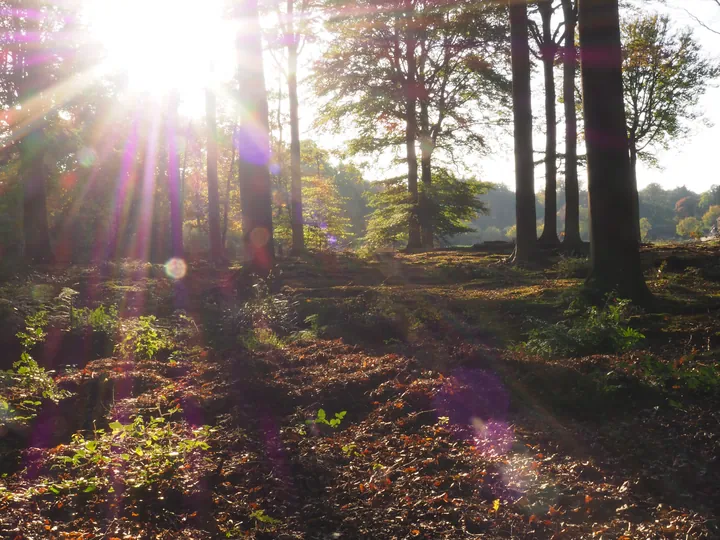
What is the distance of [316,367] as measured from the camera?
17.1ft

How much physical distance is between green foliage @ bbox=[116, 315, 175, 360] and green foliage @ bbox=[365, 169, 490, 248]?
52.4ft

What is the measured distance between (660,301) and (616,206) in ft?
4.01

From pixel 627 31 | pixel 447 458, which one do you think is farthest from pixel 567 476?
pixel 627 31

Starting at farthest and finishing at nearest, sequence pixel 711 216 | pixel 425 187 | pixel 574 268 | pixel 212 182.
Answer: pixel 711 216 < pixel 425 187 < pixel 212 182 < pixel 574 268

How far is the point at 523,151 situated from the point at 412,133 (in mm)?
9536

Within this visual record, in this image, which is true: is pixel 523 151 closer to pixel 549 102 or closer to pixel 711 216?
pixel 549 102

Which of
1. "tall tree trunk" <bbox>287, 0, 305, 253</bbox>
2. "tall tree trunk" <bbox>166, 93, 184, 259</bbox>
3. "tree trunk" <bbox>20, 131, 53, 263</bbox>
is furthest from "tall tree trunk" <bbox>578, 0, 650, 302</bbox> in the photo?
"tree trunk" <bbox>20, 131, 53, 263</bbox>

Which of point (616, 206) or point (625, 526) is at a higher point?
point (616, 206)

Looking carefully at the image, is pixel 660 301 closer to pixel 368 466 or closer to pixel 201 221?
pixel 368 466

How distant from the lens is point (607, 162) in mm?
6668

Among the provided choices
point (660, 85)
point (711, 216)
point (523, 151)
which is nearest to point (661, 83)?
point (660, 85)

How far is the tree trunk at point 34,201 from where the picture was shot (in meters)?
16.5

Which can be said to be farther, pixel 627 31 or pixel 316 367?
pixel 627 31

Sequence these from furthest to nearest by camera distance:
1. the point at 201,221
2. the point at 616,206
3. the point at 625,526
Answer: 1. the point at 201,221
2. the point at 616,206
3. the point at 625,526
